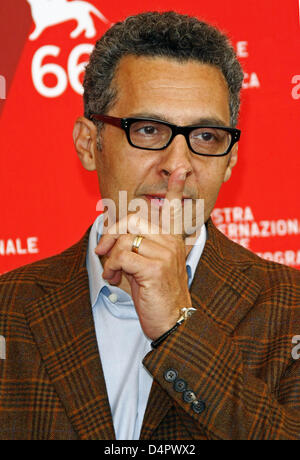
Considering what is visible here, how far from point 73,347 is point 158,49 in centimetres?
88

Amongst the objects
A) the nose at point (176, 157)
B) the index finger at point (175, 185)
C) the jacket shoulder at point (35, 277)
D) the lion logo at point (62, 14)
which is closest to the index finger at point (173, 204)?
the index finger at point (175, 185)

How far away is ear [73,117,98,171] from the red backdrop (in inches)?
23.2

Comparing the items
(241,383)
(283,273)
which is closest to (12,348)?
(241,383)

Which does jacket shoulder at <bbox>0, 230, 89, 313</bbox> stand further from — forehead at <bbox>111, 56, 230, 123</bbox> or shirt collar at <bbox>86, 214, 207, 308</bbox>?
forehead at <bbox>111, 56, 230, 123</bbox>

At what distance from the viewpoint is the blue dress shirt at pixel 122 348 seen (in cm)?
170

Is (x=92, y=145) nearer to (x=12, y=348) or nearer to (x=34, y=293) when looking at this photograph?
(x=34, y=293)

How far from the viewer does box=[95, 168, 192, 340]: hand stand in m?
1.49

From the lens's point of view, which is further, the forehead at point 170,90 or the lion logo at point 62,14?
the lion logo at point 62,14

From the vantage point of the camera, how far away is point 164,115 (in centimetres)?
179

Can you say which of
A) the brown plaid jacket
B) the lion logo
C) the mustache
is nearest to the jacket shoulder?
the brown plaid jacket

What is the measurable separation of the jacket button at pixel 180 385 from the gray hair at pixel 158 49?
87cm

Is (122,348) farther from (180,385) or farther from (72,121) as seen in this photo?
(72,121)

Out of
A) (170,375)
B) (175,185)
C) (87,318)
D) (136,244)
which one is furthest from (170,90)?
(170,375)

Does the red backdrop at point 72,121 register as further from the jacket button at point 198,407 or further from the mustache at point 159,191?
the jacket button at point 198,407
